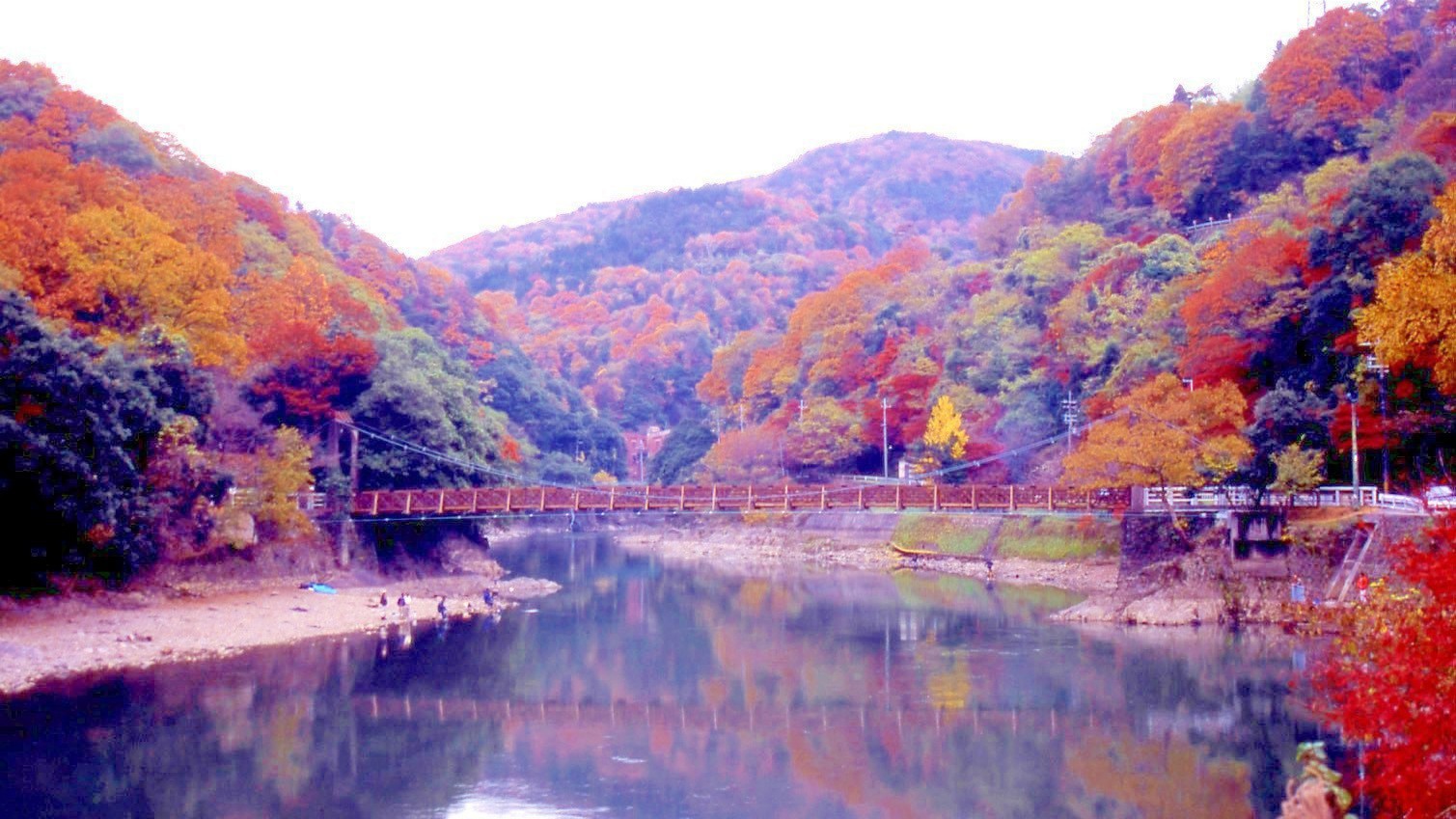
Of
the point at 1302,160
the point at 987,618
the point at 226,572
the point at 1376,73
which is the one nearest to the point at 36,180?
the point at 226,572

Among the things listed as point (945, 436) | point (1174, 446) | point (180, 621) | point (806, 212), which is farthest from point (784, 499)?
point (806, 212)

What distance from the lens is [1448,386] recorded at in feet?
62.4

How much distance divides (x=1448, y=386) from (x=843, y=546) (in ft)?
113

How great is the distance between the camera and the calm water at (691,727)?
1680cm

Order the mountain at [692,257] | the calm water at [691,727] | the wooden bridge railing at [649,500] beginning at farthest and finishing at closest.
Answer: the mountain at [692,257] < the wooden bridge railing at [649,500] < the calm water at [691,727]

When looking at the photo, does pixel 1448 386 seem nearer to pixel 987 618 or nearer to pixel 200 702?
pixel 987 618

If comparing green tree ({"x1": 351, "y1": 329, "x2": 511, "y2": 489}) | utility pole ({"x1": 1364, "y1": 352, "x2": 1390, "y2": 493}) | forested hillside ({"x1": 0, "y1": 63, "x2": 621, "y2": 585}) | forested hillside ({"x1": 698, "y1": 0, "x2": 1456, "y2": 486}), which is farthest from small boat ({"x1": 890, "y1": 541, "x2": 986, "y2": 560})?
utility pole ({"x1": 1364, "y1": 352, "x2": 1390, "y2": 493})

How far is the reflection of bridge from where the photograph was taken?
2062 cm

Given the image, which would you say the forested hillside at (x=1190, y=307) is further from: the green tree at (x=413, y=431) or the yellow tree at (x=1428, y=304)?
the green tree at (x=413, y=431)

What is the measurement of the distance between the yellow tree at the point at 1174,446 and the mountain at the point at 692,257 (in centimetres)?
5738

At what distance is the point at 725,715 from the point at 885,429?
105ft

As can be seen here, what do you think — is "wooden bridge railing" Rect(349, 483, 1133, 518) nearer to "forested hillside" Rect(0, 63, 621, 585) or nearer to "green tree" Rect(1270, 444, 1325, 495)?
"forested hillside" Rect(0, 63, 621, 585)

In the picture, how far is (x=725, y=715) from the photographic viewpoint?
21.8 meters

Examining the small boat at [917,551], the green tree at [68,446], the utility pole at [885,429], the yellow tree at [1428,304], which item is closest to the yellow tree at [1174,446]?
the yellow tree at [1428,304]
